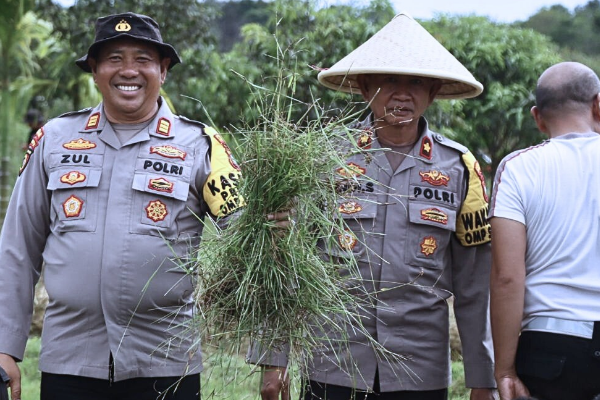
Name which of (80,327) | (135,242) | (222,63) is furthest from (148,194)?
(222,63)

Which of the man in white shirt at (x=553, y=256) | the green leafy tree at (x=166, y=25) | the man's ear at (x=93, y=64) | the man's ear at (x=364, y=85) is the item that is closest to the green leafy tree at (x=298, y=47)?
the green leafy tree at (x=166, y=25)

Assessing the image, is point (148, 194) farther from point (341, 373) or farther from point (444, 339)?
point (444, 339)

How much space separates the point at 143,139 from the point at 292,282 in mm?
1078

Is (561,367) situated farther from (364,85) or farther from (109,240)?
(109,240)

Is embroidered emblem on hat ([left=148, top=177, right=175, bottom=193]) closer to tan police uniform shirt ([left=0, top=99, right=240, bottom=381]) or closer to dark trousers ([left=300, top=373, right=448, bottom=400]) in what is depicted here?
tan police uniform shirt ([left=0, top=99, right=240, bottom=381])

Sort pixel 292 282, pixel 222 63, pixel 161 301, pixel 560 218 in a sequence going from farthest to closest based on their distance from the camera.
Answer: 1. pixel 222 63
2. pixel 161 301
3. pixel 560 218
4. pixel 292 282

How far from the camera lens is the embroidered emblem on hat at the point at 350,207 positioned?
3.41 meters

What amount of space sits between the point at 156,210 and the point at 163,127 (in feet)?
1.17

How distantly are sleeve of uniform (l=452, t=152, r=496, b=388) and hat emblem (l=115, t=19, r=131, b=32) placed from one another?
1.44 m

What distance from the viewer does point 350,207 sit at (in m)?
3.43

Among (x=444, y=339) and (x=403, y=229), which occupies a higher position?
(x=403, y=229)

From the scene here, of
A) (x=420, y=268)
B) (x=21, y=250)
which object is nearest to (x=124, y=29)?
(x=21, y=250)

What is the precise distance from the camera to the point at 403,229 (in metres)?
3.75

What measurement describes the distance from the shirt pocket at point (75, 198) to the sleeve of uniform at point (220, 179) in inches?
16.5
